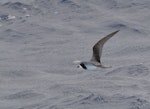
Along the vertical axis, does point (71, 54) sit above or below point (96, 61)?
below

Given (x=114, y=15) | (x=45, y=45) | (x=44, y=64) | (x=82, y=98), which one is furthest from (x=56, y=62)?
(x=114, y=15)

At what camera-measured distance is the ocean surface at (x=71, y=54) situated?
22.4m

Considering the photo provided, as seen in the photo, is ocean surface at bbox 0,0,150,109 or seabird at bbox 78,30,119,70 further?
ocean surface at bbox 0,0,150,109

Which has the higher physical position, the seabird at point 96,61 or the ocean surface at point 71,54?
the seabird at point 96,61

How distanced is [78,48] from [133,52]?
2.33 metres

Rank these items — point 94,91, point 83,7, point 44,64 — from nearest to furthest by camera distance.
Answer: point 94,91 → point 44,64 → point 83,7

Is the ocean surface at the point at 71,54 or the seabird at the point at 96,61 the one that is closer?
the seabird at the point at 96,61

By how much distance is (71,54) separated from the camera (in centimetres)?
2777

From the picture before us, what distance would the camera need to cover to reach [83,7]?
114 ft

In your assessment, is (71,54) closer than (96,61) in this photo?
No

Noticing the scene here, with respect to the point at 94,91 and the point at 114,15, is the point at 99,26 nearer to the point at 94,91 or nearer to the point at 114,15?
the point at 114,15

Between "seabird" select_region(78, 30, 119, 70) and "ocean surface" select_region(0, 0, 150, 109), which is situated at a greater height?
"seabird" select_region(78, 30, 119, 70)

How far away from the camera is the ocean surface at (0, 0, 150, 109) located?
880 inches

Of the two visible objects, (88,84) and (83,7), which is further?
(83,7)
